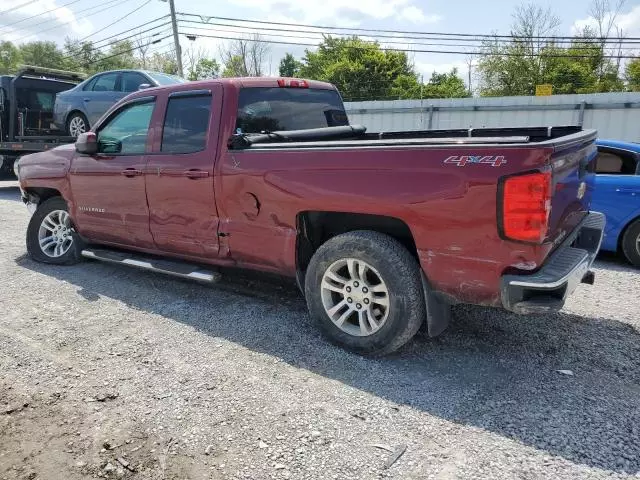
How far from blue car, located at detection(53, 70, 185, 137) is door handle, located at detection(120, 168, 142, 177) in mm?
5653

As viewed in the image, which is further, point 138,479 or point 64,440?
point 64,440

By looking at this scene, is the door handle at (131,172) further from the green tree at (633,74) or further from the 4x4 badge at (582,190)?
the green tree at (633,74)

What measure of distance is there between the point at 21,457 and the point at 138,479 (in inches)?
26.2

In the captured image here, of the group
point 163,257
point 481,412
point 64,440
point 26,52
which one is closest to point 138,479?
point 64,440

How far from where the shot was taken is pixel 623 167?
20.3 feet

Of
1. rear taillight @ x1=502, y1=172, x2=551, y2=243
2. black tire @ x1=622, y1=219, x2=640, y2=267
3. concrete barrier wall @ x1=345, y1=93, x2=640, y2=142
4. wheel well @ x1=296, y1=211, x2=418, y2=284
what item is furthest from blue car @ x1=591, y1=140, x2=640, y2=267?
concrete barrier wall @ x1=345, y1=93, x2=640, y2=142

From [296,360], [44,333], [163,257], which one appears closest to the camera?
[296,360]

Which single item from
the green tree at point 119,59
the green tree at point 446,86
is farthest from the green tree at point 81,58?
the green tree at point 446,86

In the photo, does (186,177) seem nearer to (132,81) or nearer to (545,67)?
(132,81)

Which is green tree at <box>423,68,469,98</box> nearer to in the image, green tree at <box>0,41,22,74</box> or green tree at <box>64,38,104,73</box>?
green tree at <box>64,38,104,73</box>

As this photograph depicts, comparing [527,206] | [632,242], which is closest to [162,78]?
[632,242]

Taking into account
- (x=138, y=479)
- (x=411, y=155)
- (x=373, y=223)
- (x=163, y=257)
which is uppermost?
(x=411, y=155)

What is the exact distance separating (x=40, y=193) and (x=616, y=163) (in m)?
6.88

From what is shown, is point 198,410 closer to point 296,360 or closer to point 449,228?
point 296,360
